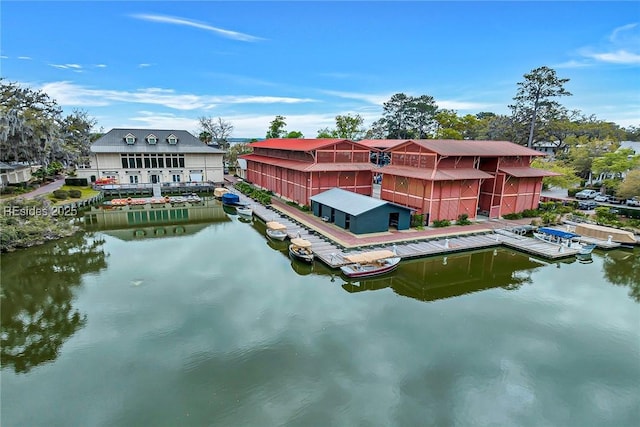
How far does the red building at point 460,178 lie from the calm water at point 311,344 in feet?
27.6

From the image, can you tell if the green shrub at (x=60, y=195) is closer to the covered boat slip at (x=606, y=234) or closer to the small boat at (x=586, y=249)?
the small boat at (x=586, y=249)

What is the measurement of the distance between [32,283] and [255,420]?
56.2 ft

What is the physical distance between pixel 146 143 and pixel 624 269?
179 ft

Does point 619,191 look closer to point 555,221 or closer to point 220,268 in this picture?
point 555,221

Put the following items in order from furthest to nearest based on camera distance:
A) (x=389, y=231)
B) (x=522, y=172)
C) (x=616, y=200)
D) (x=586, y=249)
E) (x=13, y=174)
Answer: (x=13, y=174) < (x=616, y=200) < (x=522, y=172) < (x=389, y=231) < (x=586, y=249)

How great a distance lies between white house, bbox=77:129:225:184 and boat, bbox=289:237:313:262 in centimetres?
3414

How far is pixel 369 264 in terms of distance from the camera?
21.1 m

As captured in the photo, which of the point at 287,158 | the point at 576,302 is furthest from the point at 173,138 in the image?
the point at 576,302

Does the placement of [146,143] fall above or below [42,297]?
above

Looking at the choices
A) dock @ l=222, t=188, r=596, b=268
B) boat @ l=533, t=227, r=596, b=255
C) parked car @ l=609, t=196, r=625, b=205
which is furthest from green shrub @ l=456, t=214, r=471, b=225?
parked car @ l=609, t=196, r=625, b=205

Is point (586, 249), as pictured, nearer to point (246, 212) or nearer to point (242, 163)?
point (246, 212)

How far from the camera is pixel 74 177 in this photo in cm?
4809

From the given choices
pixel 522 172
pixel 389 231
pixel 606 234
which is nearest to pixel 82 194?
pixel 389 231

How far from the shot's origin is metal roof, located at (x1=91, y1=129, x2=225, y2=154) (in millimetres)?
48022
